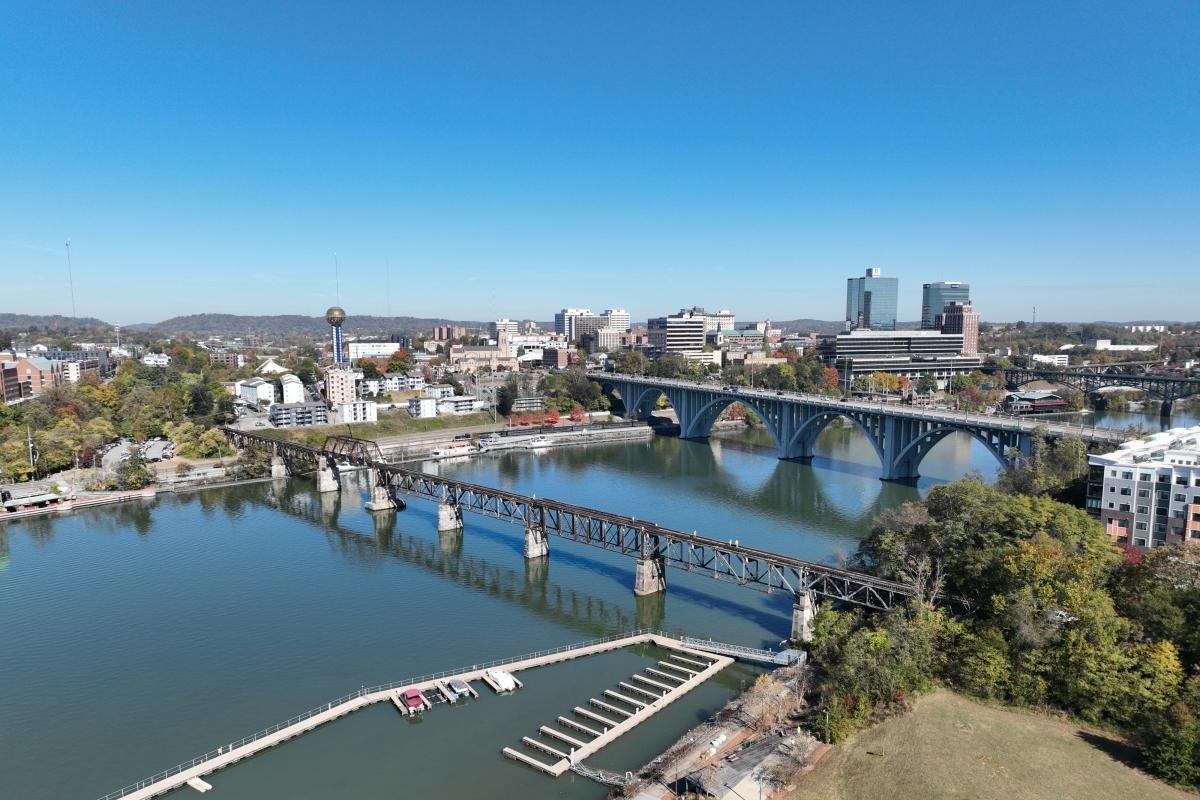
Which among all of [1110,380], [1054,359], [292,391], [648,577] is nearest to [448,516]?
[648,577]

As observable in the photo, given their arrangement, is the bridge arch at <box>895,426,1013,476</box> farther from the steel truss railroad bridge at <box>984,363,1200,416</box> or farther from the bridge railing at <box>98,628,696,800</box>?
the steel truss railroad bridge at <box>984,363,1200,416</box>

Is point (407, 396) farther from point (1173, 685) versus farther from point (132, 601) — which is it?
point (1173, 685)

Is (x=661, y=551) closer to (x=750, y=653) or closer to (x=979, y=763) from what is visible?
(x=750, y=653)

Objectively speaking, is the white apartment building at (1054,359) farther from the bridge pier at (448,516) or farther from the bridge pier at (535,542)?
the bridge pier at (535,542)

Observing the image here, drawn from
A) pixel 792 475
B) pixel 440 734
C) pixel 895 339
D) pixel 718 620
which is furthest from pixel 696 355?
pixel 440 734

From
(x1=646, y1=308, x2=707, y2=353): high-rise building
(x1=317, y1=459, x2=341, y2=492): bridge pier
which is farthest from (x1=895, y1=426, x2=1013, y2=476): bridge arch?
(x1=646, y1=308, x2=707, y2=353): high-rise building
